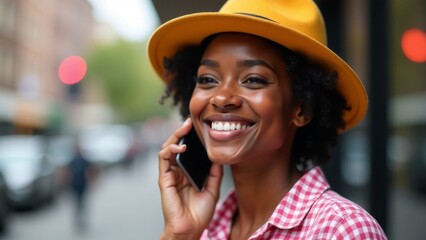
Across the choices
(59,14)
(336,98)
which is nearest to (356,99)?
(336,98)

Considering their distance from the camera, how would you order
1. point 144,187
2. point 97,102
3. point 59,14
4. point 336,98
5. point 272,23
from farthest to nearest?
point 97,102, point 59,14, point 144,187, point 336,98, point 272,23

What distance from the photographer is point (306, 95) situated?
193cm

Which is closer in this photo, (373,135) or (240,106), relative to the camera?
(240,106)

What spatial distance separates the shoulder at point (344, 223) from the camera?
156 centimetres

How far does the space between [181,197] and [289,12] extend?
30.7 inches

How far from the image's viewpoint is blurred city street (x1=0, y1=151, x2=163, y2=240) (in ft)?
33.2

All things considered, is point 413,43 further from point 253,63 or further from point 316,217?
point 316,217

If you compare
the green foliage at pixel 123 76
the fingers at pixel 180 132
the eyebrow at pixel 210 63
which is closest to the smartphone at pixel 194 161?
the fingers at pixel 180 132

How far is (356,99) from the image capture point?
2041mm

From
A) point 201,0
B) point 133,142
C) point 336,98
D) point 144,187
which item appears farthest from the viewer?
point 133,142

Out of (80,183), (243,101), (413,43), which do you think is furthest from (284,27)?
(80,183)

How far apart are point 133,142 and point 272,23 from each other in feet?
90.8

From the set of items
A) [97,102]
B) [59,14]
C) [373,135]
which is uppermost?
[59,14]

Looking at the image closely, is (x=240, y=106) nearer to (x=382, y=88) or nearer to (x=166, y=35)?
(x=166, y=35)
